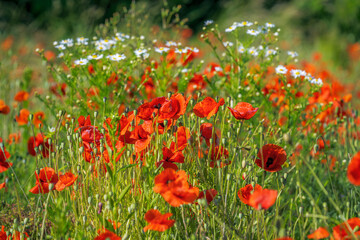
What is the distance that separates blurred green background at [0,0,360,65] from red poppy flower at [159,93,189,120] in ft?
16.1

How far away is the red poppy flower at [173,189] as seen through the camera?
4.19 ft

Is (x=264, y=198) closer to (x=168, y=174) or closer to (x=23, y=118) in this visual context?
(x=168, y=174)

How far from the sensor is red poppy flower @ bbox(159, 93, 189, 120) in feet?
5.07

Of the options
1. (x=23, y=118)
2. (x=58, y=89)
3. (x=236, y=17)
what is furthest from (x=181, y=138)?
(x=236, y=17)

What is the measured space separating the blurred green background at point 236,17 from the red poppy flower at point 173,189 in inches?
204

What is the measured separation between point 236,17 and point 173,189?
692 centimetres

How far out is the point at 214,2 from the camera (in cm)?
982

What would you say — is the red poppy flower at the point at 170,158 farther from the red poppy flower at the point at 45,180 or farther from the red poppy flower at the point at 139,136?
the red poppy flower at the point at 45,180

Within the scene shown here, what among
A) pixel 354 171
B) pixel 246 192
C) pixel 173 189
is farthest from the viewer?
pixel 246 192

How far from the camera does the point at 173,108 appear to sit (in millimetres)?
1565

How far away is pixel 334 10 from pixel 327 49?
1.53 metres

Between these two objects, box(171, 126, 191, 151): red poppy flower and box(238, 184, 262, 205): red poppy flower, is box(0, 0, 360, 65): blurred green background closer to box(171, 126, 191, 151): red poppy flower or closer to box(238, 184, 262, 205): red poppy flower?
box(171, 126, 191, 151): red poppy flower

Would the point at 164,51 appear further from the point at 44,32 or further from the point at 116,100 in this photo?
the point at 44,32

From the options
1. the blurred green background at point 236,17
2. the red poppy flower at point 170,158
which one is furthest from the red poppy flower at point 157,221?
the blurred green background at point 236,17
